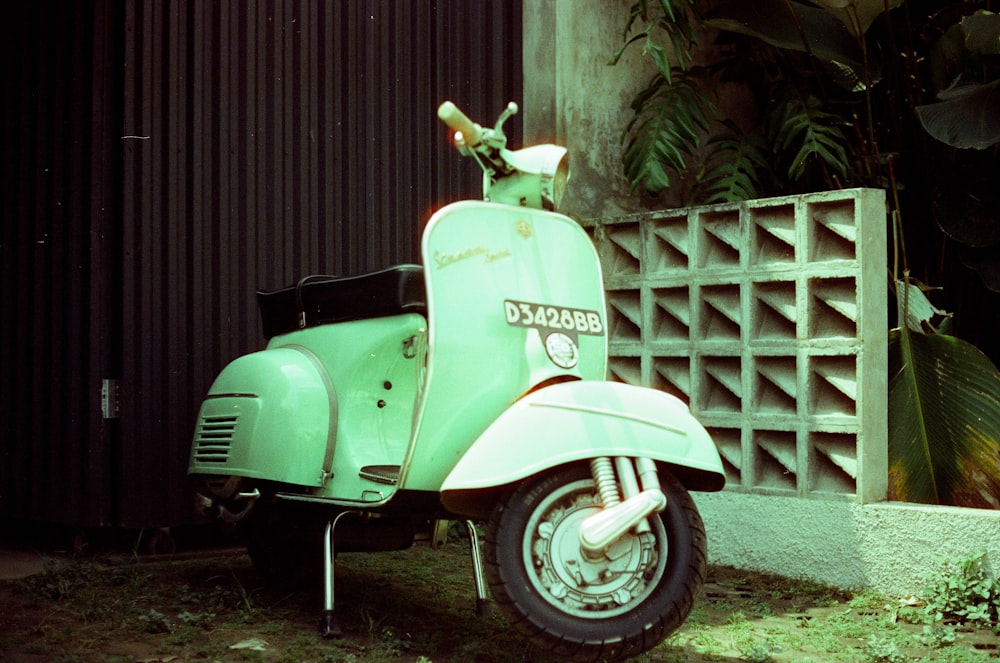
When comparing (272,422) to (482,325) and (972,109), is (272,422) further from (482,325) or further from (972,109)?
(972,109)

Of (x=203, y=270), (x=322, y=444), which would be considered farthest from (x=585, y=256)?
(x=203, y=270)

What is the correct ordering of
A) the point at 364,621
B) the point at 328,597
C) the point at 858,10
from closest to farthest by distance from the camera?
the point at 328,597, the point at 364,621, the point at 858,10

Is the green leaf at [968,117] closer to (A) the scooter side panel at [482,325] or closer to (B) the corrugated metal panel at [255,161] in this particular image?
(B) the corrugated metal panel at [255,161]

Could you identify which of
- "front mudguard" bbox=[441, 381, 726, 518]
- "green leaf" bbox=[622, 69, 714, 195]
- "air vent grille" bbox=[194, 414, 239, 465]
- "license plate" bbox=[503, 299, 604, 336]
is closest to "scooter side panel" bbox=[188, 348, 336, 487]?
"air vent grille" bbox=[194, 414, 239, 465]

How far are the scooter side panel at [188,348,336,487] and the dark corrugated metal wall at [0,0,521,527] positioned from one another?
0.68 m

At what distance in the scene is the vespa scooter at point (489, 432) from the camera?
8.64 ft

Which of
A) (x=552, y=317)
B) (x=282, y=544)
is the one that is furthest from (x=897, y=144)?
(x=282, y=544)

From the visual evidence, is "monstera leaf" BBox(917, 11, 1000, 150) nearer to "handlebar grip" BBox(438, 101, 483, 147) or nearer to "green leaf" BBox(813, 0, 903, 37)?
"green leaf" BBox(813, 0, 903, 37)

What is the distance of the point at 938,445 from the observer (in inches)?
162

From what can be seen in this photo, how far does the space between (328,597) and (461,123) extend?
1.34 m

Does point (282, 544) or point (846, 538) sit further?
point (846, 538)

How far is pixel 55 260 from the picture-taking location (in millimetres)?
4312

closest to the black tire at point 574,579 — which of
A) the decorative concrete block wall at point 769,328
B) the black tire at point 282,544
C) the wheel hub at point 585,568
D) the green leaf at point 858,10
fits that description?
the wheel hub at point 585,568

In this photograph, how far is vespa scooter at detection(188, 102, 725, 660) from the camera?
2633 mm
